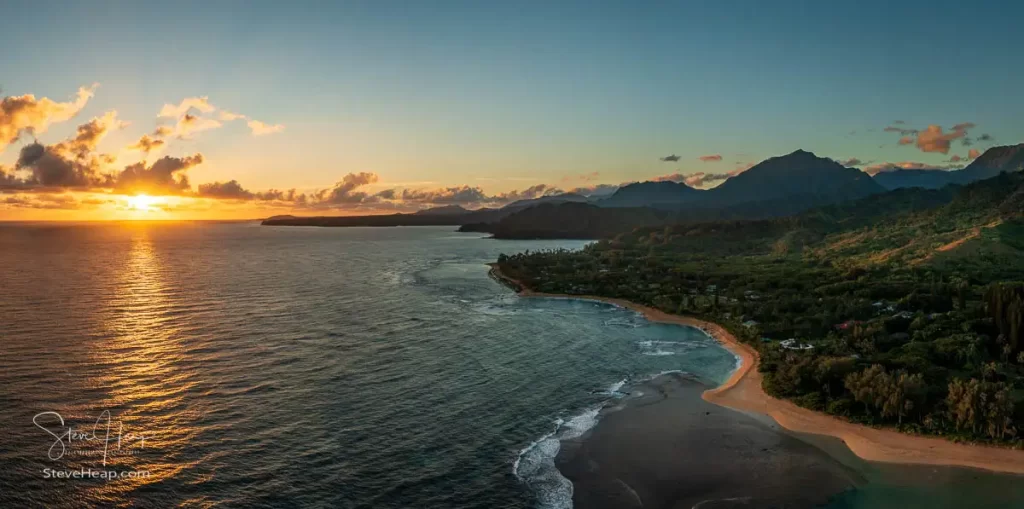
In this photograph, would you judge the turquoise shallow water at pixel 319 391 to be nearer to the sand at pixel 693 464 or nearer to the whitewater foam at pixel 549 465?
the whitewater foam at pixel 549 465

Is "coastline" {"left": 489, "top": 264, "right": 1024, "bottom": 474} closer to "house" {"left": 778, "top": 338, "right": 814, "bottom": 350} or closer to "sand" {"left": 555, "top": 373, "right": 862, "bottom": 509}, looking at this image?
"sand" {"left": 555, "top": 373, "right": 862, "bottom": 509}

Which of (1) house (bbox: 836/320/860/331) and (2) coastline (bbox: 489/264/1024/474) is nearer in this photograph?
(2) coastline (bbox: 489/264/1024/474)

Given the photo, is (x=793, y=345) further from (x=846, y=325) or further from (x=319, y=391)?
(x=319, y=391)

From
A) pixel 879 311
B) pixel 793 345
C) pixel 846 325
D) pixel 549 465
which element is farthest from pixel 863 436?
pixel 879 311

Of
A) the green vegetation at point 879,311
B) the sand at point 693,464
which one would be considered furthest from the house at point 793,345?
the sand at point 693,464

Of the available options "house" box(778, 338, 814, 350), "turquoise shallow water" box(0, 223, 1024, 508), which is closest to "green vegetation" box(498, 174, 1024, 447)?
"house" box(778, 338, 814, 350)

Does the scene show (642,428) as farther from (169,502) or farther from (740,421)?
(169,502)
